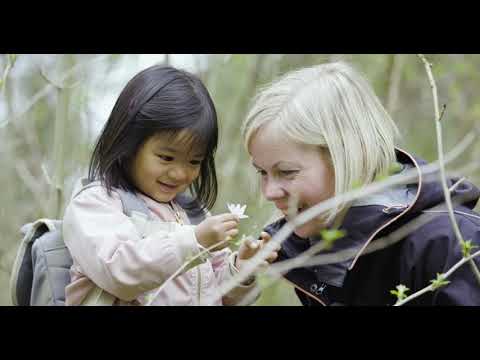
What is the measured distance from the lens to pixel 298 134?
7.72 ft

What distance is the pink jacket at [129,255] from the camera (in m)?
2.23

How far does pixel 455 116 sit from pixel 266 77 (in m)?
1.53

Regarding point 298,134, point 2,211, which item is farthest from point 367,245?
point 2,211

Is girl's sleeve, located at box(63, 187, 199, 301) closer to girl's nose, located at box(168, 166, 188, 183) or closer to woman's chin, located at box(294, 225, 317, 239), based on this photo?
girl's nose, located at box(168, 166, 188, 183)

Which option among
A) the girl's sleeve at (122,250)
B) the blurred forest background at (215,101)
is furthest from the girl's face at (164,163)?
the blurred forest background at (215,101)

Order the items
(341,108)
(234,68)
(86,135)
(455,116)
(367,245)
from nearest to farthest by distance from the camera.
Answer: (367,245)
(341,108)
(86,135)
(234,68)
(455,116)

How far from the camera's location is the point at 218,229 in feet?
7.02

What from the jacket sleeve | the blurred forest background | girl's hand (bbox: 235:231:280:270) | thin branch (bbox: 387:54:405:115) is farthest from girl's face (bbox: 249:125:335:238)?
thin branch (bbox: 387:54:405:115)

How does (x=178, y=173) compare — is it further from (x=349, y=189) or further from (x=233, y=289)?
(x=349, y=189)

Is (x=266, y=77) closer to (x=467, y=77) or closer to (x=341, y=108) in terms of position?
(x=467, y=77)

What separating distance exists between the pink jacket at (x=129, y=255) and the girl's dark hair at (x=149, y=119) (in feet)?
0.40

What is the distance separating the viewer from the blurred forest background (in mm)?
4121

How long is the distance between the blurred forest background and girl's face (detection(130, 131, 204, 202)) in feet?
3.92

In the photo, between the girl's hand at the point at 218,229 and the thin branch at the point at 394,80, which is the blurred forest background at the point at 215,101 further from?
the girl's hand at the point at 218,229
